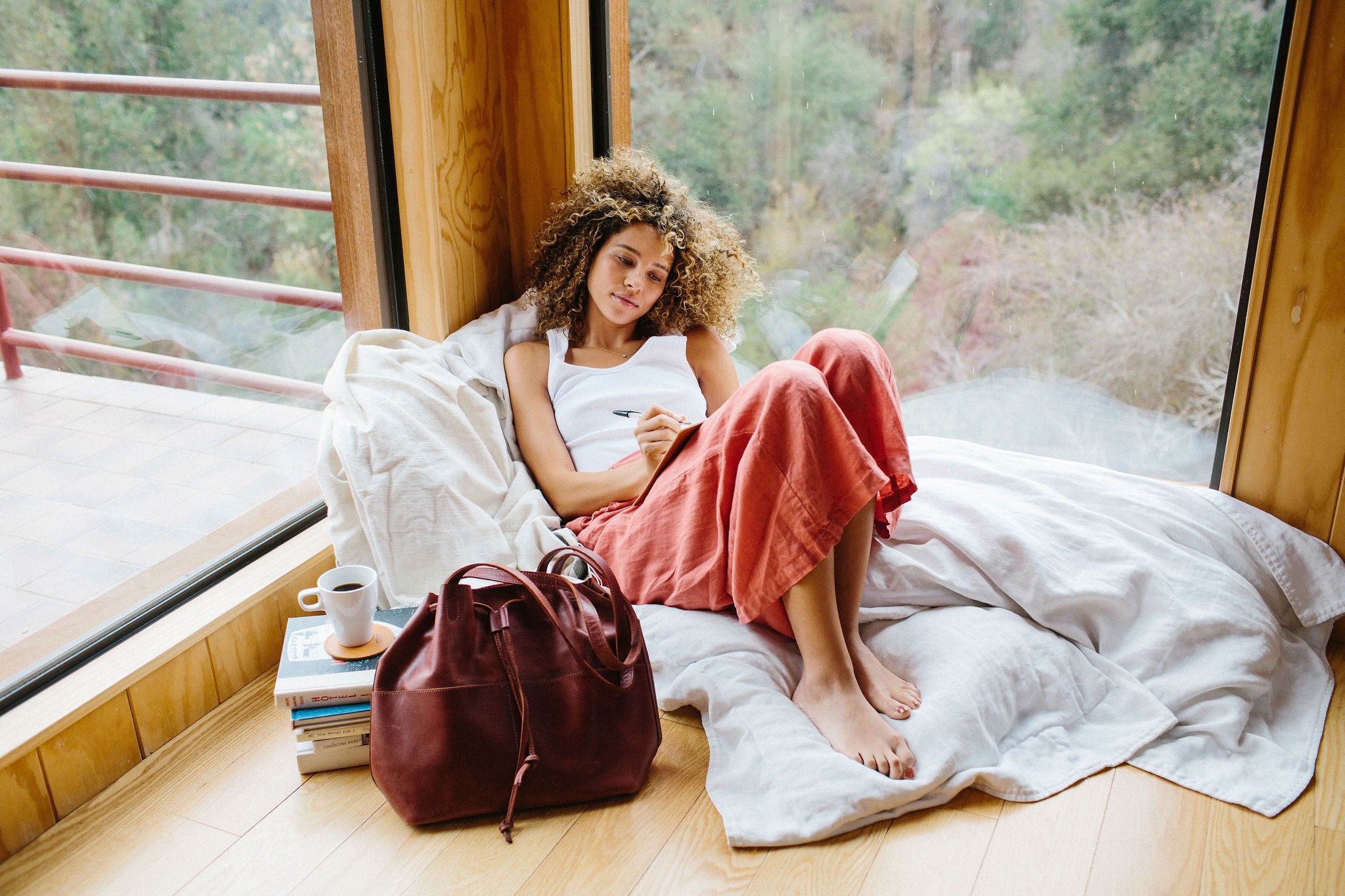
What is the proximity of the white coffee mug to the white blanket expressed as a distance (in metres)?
0.19

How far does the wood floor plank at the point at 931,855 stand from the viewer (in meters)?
1.23

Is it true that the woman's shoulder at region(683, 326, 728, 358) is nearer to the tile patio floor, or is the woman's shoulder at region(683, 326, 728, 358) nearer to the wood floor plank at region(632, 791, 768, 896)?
the tile patio floor

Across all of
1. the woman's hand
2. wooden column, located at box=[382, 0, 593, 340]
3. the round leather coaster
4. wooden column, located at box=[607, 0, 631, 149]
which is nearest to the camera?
the round leather coaster

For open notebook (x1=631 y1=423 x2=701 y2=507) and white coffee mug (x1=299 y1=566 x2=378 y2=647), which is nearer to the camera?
white coffee mug (x1=299 y1=566 x2=378 y2=647)

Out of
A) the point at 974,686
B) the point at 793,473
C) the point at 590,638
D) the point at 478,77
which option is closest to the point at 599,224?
the point at 478,77

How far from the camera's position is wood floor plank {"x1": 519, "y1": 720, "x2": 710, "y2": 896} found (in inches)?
49.0

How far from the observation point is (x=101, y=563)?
59.8 inches

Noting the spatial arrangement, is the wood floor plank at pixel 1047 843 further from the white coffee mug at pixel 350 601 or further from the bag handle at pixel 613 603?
the white coffee mug at pixel 350 601

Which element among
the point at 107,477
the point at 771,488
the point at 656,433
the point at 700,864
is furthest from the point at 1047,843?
the point at 107,477

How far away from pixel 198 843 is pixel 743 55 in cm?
166

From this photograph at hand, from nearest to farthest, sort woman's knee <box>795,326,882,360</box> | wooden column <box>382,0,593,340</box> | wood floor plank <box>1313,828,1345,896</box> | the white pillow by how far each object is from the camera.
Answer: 1. wood floor plank <box>1313,828,1345,896</box>
2. the white pillow
3. woman's knee <box>795,326,882,360</box>
4. wooden column <box>382,0,593,340</box>

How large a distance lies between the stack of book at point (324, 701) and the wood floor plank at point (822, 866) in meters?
0.57

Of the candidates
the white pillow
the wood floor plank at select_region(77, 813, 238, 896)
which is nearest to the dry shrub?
the white pillow

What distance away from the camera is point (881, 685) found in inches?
58.6
